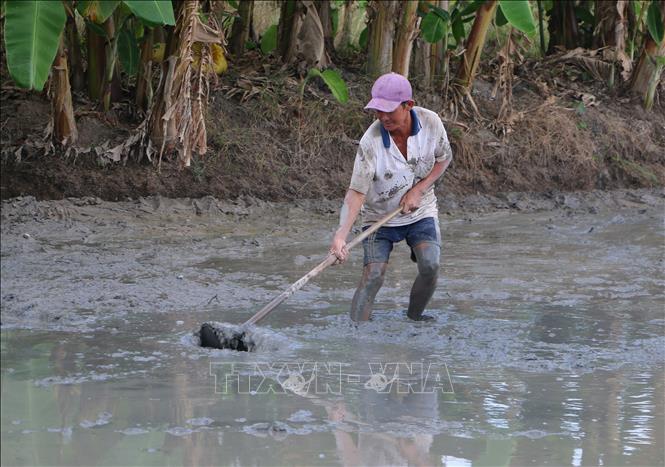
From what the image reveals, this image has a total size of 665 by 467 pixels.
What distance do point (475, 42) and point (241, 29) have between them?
106 inches

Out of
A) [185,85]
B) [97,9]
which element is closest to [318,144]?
[185,85]

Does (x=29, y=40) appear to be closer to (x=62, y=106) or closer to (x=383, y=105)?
(x=62, y=106)

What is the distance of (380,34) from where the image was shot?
11.1 meters

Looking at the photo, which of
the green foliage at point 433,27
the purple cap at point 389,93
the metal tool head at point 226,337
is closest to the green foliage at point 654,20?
the green foliage at point 433,27

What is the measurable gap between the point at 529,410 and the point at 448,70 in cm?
685

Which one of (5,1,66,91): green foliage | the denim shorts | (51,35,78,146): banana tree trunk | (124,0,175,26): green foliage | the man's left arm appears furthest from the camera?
(51,35,78,146): banana tree trunk

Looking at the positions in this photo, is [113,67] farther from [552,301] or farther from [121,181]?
[552,301]

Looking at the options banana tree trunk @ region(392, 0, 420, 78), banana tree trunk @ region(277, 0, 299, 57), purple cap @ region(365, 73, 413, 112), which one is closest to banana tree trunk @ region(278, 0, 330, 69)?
→ banana tree trunk @ region(277, 0, 299, 57)

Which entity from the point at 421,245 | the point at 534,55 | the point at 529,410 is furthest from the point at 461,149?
the point at 529,410

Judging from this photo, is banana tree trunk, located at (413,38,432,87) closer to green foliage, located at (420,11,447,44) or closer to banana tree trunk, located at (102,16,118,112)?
green foliage, located at (420,11,447,44)

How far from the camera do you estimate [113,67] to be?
398 inches

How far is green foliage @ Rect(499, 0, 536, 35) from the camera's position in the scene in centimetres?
903

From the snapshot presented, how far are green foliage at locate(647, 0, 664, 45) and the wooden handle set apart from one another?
630 centimetres

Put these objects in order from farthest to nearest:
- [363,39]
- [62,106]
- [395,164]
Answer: [363,39] < [62,106] < [395,164]
